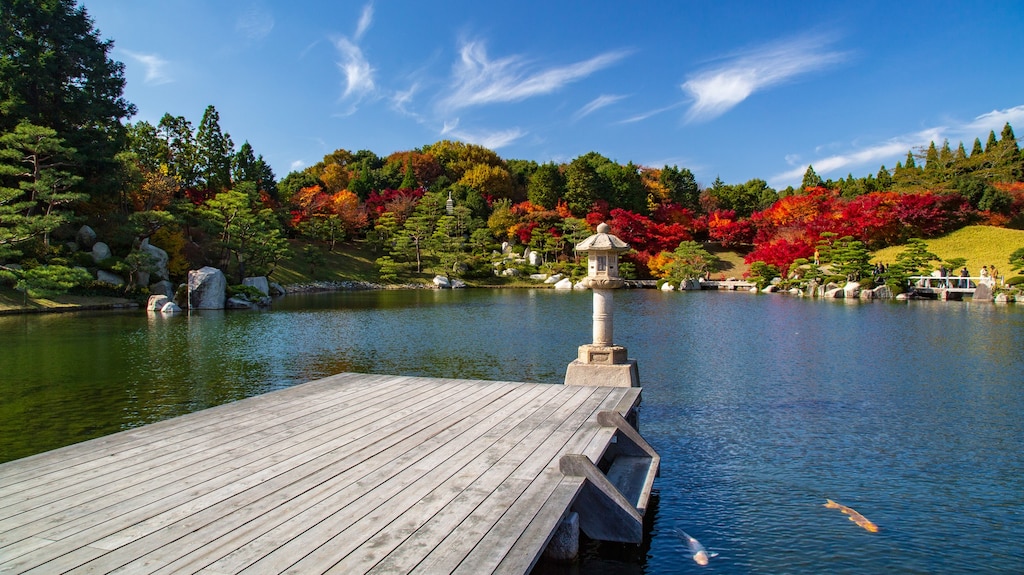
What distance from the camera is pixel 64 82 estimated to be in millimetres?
26469

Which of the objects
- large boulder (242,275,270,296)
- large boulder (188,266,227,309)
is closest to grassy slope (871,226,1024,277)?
large boulder (242,275,270,296)

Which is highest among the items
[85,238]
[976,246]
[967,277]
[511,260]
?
[976,246]

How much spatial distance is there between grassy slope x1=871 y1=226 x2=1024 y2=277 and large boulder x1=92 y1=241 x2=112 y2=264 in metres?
44.6

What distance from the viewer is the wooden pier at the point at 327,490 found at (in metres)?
2.96

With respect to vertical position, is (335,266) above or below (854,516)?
above

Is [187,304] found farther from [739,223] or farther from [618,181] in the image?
[739,223]

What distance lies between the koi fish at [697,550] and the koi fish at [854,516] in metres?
1.38

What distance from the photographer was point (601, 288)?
8.68 m

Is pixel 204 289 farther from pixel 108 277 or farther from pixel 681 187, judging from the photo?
pixel 681 187

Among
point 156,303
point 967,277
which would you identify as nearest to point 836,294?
point 967,277

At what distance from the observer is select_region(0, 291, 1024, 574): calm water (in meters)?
4.75

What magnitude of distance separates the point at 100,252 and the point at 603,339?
2574cm

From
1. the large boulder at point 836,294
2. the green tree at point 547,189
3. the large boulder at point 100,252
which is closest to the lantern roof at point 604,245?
the large boulder at point 100,252

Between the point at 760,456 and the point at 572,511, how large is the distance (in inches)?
133
